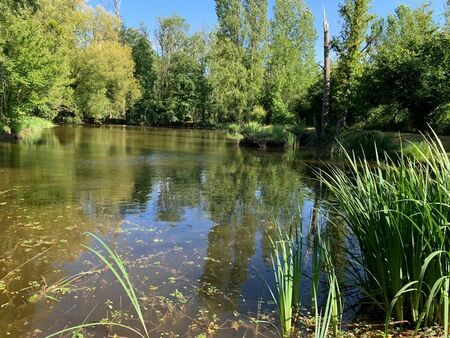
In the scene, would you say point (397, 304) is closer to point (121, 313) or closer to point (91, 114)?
point (121, 313)

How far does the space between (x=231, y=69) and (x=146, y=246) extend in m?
33.6

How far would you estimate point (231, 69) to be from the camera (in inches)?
1497

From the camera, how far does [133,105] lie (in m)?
54.9

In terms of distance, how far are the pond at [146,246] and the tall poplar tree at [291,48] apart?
92.3 feet

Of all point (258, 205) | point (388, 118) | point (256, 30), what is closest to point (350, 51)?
point (388, 118)

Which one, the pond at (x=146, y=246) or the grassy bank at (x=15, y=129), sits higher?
the grassy bank at (x=15, y=129)

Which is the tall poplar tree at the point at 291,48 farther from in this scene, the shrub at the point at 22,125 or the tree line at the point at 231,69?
the shrub at the point at 22,125

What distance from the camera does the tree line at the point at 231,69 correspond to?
19.6 meters

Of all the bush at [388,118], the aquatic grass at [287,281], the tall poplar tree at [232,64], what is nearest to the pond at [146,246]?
the aquatic grass at [287,281]

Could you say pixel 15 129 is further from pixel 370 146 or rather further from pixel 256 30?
pixel 256 30

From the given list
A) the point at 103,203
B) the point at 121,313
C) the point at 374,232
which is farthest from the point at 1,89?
the point at 374,232

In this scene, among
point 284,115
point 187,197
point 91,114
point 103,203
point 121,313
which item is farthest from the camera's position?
point 91,114

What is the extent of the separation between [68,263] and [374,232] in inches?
146

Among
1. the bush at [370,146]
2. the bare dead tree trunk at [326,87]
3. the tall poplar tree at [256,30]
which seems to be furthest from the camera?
the tall poplar tree at [256,30]
